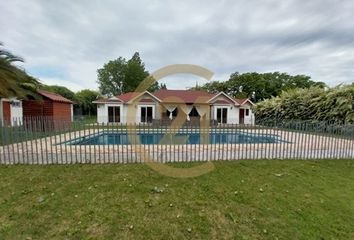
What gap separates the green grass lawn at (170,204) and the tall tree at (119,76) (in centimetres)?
4907

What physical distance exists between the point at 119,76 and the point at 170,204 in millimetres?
53051

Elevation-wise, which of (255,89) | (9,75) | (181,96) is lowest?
(181,96)

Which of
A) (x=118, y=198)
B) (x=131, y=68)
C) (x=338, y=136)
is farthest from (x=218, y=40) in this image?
(x=131, y=68)

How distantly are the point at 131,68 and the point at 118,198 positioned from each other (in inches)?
2025

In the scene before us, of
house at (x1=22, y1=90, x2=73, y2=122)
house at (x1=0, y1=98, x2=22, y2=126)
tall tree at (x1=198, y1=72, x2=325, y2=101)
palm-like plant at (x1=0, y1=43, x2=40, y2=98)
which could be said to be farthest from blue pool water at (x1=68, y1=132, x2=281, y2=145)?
tall tree at (x1=198, y1=72, x2=325, y2=101)

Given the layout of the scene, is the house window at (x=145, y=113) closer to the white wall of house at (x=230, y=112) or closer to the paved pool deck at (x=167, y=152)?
the white wall of house at (x=230, y=112)

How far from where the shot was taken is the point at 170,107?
28.5 meters

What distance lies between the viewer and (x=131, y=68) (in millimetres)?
53531

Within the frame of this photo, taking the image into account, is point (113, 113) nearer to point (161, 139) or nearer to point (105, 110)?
point (105, 110)

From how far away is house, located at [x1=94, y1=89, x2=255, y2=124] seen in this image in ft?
86.2

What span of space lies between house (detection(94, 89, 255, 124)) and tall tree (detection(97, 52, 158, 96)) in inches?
958

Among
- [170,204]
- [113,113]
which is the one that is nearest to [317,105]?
[170,204]

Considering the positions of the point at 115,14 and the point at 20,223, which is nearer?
the point at 20,223

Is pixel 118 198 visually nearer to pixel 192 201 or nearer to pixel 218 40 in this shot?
pixel 192 201
